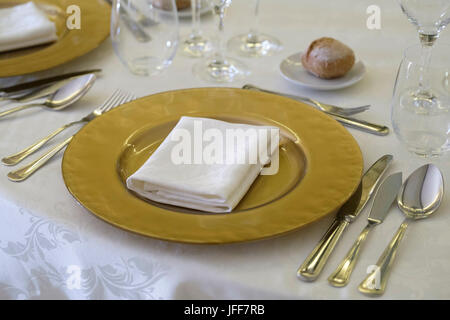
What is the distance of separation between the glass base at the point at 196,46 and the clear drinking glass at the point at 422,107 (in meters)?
0.50

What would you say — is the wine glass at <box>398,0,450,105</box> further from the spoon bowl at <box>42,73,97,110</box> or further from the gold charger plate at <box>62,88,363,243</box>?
the spoon bowl at <box>42,73,97,110</box>

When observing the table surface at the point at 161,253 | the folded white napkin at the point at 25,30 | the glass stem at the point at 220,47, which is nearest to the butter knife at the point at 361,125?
the table surface at the point at 161,253

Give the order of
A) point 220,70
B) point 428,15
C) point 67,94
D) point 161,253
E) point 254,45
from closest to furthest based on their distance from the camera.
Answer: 1. point 161,253
2. point 428,15
3. point 67,94
4. point 220,70
5. point 254,45

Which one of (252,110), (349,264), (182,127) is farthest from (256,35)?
(349,264)

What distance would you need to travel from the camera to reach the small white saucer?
1.05 m

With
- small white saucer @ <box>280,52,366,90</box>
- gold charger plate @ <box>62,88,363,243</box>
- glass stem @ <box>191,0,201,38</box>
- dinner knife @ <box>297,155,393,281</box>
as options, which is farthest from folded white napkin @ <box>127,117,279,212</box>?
glass stem @ <box>191,0,201,38</box>

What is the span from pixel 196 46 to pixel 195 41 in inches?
0.8

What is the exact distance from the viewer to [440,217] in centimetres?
73

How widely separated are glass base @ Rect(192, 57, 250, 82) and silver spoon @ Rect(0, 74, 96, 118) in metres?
0.22

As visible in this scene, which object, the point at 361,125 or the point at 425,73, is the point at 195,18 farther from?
the point at 425,73

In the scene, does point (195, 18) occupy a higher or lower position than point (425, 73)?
lower

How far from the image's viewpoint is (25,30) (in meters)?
1.21

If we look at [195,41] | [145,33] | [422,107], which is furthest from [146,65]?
[422,107]

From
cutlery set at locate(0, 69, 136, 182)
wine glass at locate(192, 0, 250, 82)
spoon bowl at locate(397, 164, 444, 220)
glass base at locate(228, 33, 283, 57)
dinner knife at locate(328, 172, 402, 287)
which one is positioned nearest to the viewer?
dinner knife at locate(328, 172, 402, 287)
